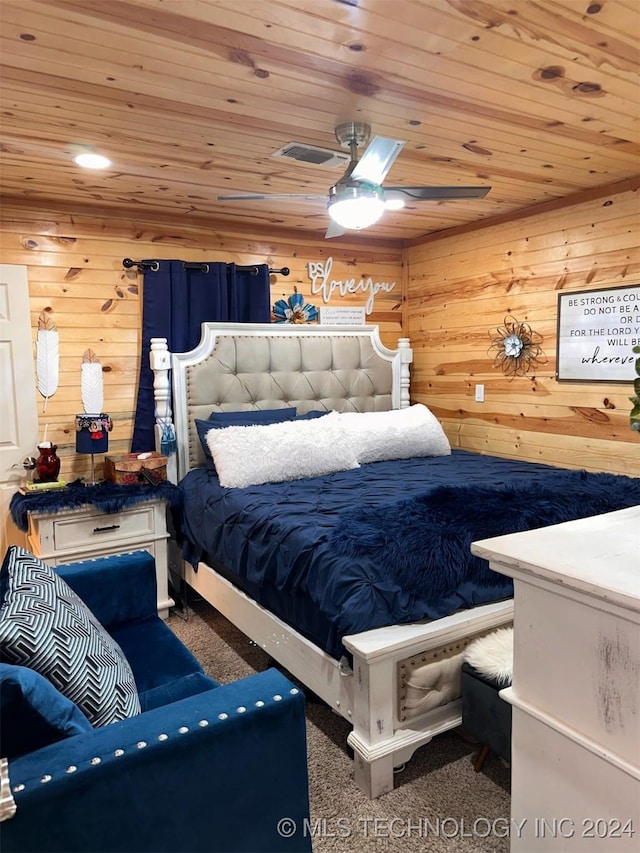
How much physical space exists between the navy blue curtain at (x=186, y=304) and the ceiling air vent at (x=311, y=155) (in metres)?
1.26

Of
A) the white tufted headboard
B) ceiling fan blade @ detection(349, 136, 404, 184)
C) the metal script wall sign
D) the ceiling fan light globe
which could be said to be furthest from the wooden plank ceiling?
the metal script wall sign

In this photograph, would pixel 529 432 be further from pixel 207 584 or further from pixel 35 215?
pixel 35 215

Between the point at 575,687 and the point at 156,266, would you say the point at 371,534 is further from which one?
the point at 156,266

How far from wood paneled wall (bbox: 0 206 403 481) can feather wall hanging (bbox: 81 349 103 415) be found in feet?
0.15

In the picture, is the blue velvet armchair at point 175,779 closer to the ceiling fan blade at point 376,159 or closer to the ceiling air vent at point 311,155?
the ceiling fan blade at point 376,159

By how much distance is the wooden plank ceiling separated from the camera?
155cm

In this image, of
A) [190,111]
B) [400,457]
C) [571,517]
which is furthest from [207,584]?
[190,111]

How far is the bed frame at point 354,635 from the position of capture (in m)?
1.86

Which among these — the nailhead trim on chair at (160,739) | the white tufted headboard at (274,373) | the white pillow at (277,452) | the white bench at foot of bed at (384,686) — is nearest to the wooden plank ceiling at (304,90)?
the white tufted headboard at (274,373)

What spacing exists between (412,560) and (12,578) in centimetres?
117

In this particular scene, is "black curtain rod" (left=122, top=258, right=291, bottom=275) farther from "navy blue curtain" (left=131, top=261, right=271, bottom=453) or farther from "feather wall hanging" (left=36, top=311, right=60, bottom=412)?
"feather wall hanging" (left=36, top=311, right=60, bottom=412)

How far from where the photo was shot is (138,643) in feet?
6.42

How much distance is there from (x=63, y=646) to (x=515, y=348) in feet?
10.3

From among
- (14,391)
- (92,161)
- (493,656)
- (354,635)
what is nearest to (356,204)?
(92,161)
